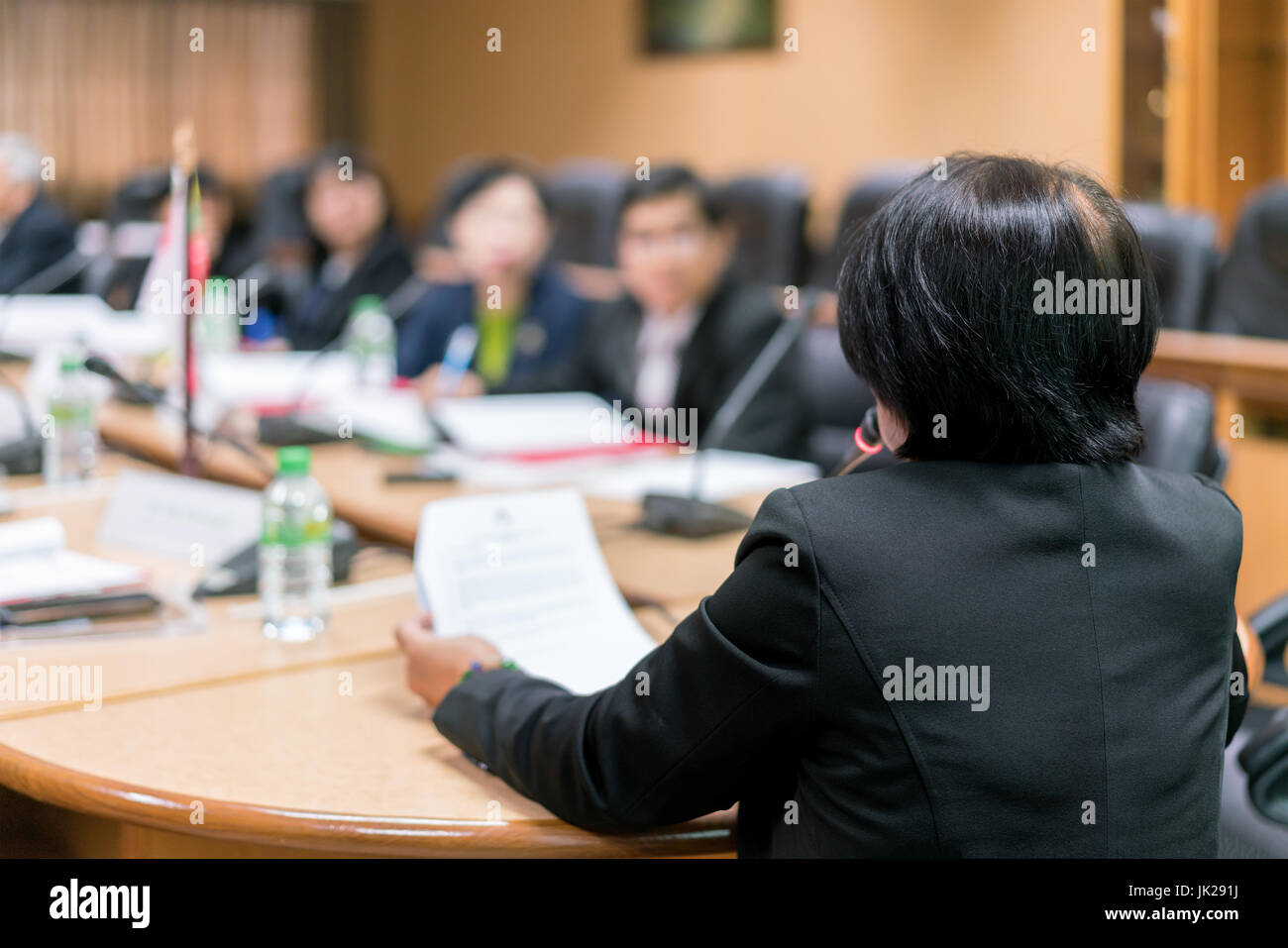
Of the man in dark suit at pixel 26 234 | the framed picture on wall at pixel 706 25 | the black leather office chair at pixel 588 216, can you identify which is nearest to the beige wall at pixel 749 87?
the framed picture on wall at pixel 706 25

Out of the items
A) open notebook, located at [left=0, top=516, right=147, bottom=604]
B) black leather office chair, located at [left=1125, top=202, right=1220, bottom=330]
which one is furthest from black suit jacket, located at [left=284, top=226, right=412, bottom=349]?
open notebook, located at [left=0, top=516, right=147, bottom=604]

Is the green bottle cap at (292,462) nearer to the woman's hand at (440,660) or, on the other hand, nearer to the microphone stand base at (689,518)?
the woman's hand at (440,660)

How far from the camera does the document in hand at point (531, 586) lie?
4.43 feet

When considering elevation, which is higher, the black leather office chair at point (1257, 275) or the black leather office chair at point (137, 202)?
the black leather office chair at point (137, 202)

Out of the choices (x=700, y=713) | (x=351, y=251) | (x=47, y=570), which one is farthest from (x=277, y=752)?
(x=351, y=251)

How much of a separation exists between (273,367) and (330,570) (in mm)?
1550

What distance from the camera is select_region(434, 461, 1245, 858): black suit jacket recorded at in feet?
2.95

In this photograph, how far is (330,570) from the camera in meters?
1.71

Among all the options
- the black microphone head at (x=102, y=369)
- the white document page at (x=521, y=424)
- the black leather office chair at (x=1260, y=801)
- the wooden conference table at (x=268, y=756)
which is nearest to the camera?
the wooden conference table at (x=268, y=756)

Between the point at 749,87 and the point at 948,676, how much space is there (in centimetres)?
561

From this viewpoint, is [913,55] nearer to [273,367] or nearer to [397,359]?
[397,359]

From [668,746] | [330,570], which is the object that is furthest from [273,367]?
[668,746]

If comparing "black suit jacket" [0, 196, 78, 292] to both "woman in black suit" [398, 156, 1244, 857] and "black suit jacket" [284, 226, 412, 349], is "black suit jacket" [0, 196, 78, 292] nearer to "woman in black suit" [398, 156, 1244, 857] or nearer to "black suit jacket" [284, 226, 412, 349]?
"black suit jacket" [284, 226, 412, 349]

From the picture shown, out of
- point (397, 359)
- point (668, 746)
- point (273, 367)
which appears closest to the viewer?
point (668, 746)
